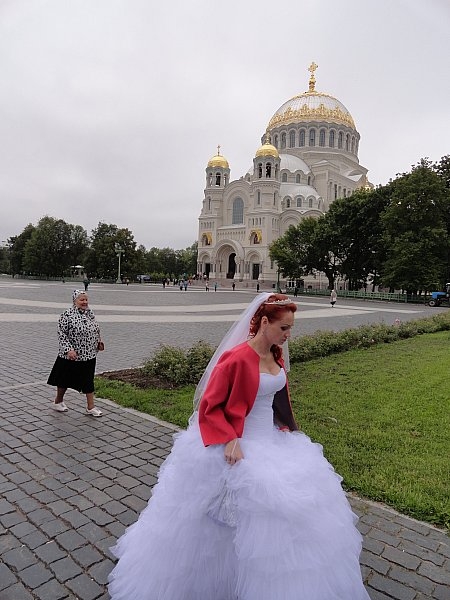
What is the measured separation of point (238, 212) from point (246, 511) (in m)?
75.3

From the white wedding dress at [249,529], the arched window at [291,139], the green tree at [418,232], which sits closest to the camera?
the white wedding dress at [249,529]

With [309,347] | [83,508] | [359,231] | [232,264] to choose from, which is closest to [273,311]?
[83,508]

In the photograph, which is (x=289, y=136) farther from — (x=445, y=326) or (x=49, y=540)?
(x=49, y=540)

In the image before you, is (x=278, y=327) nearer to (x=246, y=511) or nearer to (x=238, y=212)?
(x=246, y=511)

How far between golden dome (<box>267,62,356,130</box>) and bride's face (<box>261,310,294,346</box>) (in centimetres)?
8064

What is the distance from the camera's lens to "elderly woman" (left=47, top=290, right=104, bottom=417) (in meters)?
5.79

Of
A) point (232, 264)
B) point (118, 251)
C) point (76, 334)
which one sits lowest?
point (76, 334)

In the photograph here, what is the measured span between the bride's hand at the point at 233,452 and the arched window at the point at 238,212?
73.9 m

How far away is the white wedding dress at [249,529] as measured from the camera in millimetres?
2152

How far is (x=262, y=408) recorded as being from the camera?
254cm

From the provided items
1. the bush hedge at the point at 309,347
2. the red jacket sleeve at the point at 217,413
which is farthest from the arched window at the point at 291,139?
the red jacket sleeve at the point at 217,413

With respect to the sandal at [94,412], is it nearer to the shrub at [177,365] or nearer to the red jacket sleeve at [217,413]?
the shrub at [177,365]

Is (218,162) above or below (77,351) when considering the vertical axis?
above

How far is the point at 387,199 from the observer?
144ft
